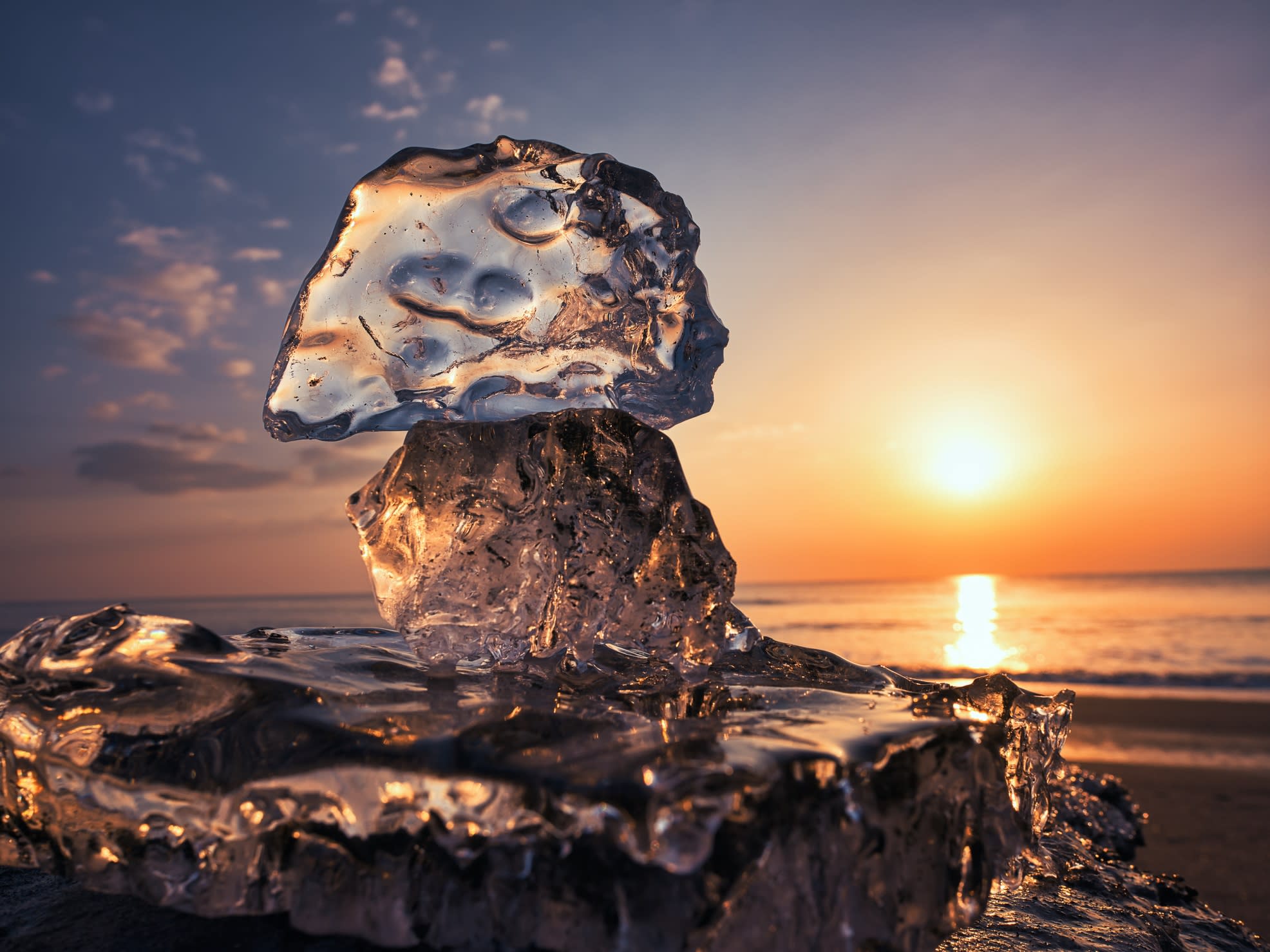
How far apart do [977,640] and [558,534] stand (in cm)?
1743

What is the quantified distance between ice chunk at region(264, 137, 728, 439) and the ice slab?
828 millimetres

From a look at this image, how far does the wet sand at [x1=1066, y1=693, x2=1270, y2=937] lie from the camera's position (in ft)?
10.5

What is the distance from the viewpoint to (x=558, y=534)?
5.98 ft

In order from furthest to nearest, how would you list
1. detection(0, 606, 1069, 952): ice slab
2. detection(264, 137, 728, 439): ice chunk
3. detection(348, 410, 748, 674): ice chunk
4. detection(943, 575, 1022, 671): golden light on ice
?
detection(943, 575, 1022, 671): golden light on ice
detection(264, 137, 728, 439): ice chunk
detection(348, 410, 748, 674): ice chunk
detection(0, 606, 1069, 952): ice slab

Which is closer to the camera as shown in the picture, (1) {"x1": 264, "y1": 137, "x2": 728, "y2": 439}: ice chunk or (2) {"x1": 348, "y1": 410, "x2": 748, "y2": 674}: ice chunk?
(2) {"x1": 348, "y1": 410, "x2": 748, "y2": 674}: ice chunk

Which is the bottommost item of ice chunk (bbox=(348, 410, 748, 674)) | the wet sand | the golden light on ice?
the golden light on ice

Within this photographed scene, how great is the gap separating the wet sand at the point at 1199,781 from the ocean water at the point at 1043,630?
87.5 inches

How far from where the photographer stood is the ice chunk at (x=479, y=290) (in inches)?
76.5

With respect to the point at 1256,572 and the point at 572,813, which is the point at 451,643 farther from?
the point at 1256,572

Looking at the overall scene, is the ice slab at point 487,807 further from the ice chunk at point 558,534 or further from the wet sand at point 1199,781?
the wet sand at point 1199,781

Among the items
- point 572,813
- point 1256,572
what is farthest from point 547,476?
point 1256,572

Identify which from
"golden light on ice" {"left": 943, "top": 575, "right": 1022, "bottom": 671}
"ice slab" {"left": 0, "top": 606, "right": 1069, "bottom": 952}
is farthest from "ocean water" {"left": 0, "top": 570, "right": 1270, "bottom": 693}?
"ice slab" {"left": 0, "top": 606, "right": 1069, "bottom": 952}

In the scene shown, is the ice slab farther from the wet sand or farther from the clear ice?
the wet sand

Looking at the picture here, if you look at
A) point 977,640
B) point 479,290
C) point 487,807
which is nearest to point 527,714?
point 487,807
